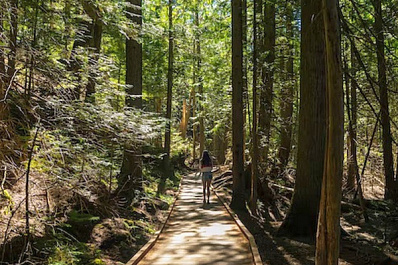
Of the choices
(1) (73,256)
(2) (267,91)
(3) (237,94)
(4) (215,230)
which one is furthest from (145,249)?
(2) (267,91)

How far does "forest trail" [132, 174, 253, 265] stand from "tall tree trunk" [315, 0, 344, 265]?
3079 millimetres

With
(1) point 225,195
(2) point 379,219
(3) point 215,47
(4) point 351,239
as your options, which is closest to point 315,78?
(4) point 351,239

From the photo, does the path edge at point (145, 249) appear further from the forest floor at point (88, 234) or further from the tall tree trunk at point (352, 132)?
the tall tree trunk at point (352, 132)

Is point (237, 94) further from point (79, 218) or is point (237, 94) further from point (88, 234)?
point (79, 218)

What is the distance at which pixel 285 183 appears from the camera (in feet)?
52.2

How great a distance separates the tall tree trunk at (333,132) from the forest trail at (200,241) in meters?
3.08

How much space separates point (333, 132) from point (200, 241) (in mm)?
5341

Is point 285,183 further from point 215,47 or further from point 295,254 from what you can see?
point 215,47

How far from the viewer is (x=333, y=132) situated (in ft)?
12.7

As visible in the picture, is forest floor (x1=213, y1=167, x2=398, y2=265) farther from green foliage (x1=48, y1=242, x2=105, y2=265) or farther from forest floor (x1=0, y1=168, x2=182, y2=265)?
green foliage (x1=48, y1=242, x2=105, y2=265)

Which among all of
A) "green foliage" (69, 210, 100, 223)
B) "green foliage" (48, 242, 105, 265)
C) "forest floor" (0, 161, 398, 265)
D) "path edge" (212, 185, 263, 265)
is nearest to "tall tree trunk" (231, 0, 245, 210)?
"path edge" (212, 185, 263, 265)

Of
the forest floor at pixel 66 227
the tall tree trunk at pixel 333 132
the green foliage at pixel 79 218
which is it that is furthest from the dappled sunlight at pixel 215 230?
the tall tree trunk at pixel 333 132

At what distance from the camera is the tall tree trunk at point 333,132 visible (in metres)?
3.83

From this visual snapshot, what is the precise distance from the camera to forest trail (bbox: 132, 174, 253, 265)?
6.90 meters
